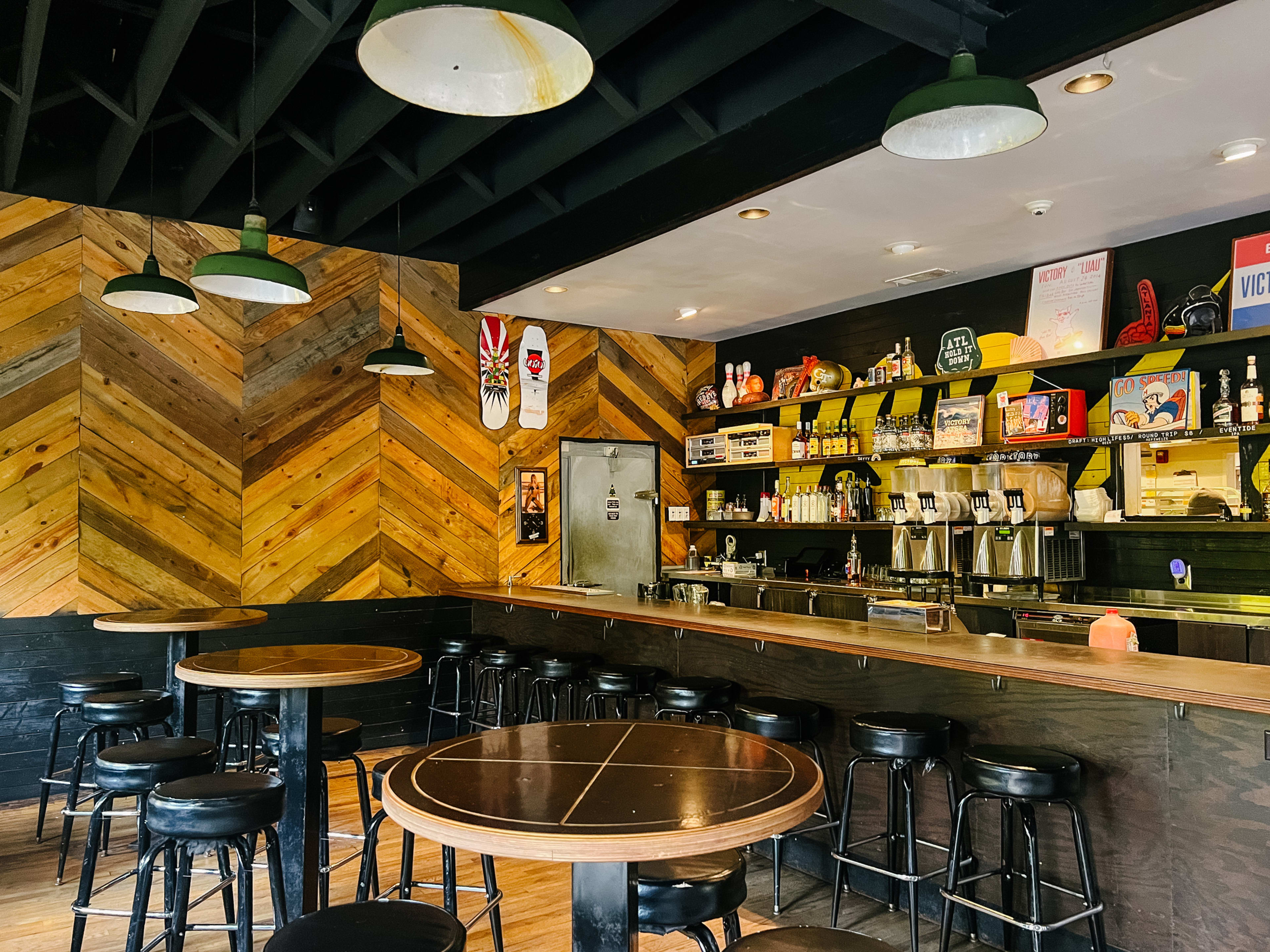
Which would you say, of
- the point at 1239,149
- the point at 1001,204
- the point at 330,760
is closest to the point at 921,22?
the point at 1001,204

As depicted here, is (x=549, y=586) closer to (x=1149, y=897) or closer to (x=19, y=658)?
(x=19, y=658)

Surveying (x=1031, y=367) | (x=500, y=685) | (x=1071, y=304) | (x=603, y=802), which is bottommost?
(x=500, y=685)

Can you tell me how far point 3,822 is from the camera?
4488 mm

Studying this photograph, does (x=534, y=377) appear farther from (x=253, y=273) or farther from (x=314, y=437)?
(x=253, y=273)

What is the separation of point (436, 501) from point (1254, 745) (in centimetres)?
501

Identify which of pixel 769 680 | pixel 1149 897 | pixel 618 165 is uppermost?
pixel 618 165

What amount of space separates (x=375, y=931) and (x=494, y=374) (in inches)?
207

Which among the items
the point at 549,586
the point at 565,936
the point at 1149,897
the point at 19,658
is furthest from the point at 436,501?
the point at 1149,897

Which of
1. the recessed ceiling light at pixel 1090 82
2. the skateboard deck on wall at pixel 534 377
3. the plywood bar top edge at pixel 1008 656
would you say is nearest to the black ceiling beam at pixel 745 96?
the recessed ceiling light at pixel 1090 82

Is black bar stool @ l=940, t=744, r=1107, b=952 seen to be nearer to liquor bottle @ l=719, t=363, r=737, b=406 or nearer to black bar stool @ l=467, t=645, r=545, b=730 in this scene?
black bar stool @ l=467, t=645, r=545, b=730

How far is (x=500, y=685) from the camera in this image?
518cm

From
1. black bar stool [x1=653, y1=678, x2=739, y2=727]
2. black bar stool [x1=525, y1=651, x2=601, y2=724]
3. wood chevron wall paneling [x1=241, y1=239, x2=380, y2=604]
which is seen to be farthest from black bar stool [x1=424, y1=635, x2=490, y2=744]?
black bar stool [x1=653, y1=678, x2=739, y2=727]

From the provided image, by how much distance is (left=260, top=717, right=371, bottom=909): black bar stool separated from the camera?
3410 millimetres

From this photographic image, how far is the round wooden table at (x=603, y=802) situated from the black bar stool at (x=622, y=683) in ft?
6.38
